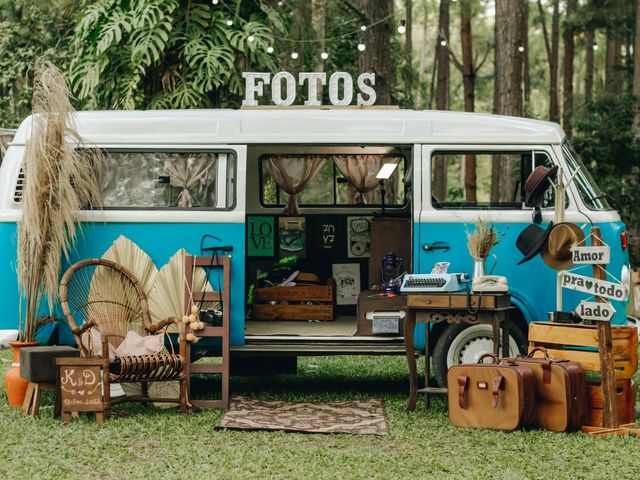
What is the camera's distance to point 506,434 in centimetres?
691

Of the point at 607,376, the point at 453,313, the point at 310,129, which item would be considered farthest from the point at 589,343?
the point at 310,129

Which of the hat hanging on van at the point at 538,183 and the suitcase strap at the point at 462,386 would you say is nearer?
the suitcase strap at the point at 462,386

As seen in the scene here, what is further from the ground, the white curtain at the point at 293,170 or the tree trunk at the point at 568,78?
the tree trunk at the point at 568,78

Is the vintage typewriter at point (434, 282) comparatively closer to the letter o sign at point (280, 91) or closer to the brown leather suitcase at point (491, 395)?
the brown leather suitcase at point (491, 395)

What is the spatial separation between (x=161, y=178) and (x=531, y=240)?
119 inches

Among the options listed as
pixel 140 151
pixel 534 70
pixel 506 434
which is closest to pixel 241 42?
pixel 140 151

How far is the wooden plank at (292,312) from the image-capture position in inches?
→ 373

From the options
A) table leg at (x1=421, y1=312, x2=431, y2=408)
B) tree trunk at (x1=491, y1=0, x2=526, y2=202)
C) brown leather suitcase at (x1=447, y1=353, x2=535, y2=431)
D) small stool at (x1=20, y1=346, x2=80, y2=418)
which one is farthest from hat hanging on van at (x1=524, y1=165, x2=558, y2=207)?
tree trunk at (x1=491, y1=0, x2=526, y2=202)

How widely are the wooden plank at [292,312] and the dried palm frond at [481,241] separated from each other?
2071 mm

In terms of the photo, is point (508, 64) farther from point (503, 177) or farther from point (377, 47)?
point (377, 47)

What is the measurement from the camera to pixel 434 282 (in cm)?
773

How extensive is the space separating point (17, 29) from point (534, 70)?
23.0 m

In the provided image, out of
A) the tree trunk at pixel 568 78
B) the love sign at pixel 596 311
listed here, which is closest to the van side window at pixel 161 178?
the love sign at pixel 596 311

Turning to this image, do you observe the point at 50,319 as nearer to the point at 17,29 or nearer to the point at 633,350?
the point at 633,350
